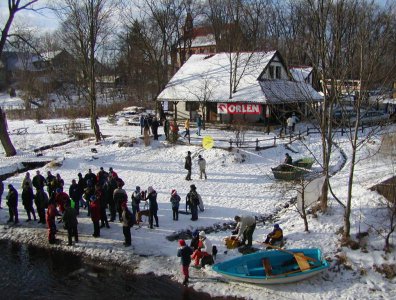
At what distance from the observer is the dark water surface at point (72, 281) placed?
38.3ft

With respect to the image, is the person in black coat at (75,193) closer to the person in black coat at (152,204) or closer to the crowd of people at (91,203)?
the crowd of people at (91,203)

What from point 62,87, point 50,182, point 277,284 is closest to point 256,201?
point 277,284

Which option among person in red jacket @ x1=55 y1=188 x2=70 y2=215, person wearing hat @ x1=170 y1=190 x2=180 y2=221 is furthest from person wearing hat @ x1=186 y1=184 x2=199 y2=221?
person in red jacket @ x1=55 y1=188 x2=70 y2=215

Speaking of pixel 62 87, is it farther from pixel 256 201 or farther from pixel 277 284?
pixel 277 284

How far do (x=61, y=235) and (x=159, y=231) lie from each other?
12.1ft

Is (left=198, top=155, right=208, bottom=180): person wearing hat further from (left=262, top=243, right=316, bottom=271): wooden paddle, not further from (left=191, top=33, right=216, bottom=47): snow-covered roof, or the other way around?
Result: (left=191, top=33, right=216, bottom=47): snow-covered roof

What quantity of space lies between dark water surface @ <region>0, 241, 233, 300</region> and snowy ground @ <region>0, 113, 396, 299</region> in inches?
18.1

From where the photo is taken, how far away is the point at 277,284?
11828mm

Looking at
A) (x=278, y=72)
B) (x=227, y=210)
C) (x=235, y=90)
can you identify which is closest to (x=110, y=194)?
(x=227, y=210)

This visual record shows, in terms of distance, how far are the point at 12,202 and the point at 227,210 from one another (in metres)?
8.51

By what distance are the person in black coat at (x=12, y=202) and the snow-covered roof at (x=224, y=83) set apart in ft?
61.0

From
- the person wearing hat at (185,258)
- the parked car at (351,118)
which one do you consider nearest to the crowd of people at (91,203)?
the person wearing hat at (185,258)

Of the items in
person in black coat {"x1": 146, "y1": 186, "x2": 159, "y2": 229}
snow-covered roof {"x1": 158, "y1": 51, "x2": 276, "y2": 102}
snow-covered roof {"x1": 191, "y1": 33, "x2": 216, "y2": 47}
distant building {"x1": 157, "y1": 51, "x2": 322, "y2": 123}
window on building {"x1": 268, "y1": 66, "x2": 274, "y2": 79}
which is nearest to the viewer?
person in black coat {"x1": 146, "y1": 186, "x2": 159, "y2": 229}

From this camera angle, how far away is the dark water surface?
11.7 m
